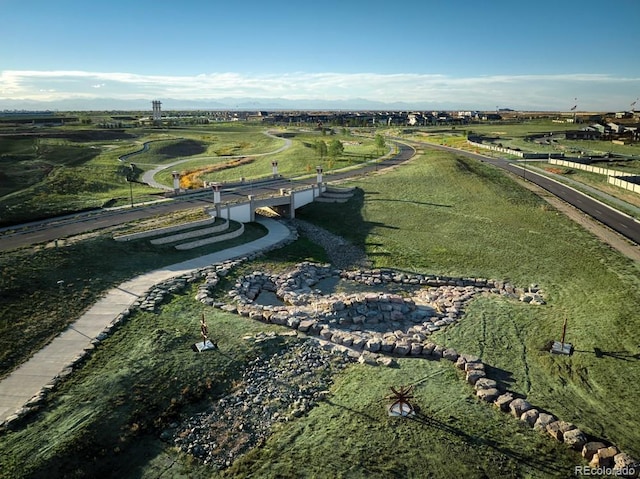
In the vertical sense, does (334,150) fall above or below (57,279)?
above

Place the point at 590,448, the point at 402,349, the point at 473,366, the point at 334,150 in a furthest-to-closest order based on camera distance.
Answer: the point at 334,150 < the point at 402,349 < the point at 473,366 < the point at 590,448

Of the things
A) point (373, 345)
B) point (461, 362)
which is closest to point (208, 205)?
point (373, 345)

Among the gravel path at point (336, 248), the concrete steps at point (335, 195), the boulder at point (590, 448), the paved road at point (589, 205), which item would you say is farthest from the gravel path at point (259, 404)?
the paved road at point (589, 205)

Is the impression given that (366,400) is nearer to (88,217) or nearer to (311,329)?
(311,329)

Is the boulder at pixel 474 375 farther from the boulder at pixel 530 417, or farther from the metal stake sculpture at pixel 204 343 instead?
the metal stake sculpture at pixel 204 343

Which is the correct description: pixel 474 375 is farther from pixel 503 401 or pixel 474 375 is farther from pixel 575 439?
pixel 575 439

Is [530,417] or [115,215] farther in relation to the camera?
[115,215]

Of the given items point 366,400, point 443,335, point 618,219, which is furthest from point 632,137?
point 366,400
